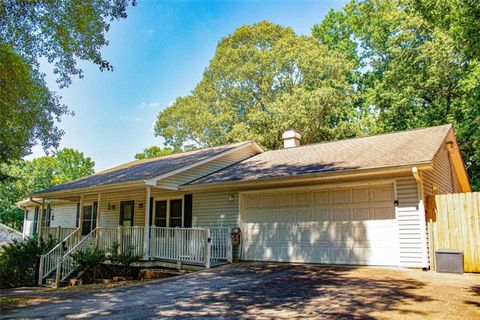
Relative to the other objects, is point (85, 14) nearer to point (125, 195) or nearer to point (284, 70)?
point (125, 195)

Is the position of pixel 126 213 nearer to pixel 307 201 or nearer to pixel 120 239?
pixel 120 239

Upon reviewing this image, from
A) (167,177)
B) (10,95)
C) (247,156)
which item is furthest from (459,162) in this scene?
(10,95)

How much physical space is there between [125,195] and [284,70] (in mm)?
15665

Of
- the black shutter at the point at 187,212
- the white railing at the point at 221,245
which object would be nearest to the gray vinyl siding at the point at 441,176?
the white railing at the point at 221,245

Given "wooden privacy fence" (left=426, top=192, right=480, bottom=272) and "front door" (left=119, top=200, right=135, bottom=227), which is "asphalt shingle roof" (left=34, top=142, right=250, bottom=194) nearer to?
"front door" (left=119, top=200, right=135, bottom=227)

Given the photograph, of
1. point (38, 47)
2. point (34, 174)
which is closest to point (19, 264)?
point (38, 47)

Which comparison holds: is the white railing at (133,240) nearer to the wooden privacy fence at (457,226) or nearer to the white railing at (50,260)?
the white railing at (50,260)

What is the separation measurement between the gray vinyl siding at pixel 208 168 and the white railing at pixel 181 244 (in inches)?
62.7

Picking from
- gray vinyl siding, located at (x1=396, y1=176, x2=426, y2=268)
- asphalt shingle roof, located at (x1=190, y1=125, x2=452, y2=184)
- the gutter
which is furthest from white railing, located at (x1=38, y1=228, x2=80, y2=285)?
gray vinyl siding, located at (x1=396, y1=176, x2=426, y2=268)

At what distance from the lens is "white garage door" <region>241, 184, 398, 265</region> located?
9.41 m

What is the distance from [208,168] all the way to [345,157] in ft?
16.8

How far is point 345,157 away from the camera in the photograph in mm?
11133

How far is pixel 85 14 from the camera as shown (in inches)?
385

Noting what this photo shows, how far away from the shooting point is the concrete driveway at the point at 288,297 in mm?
5301
